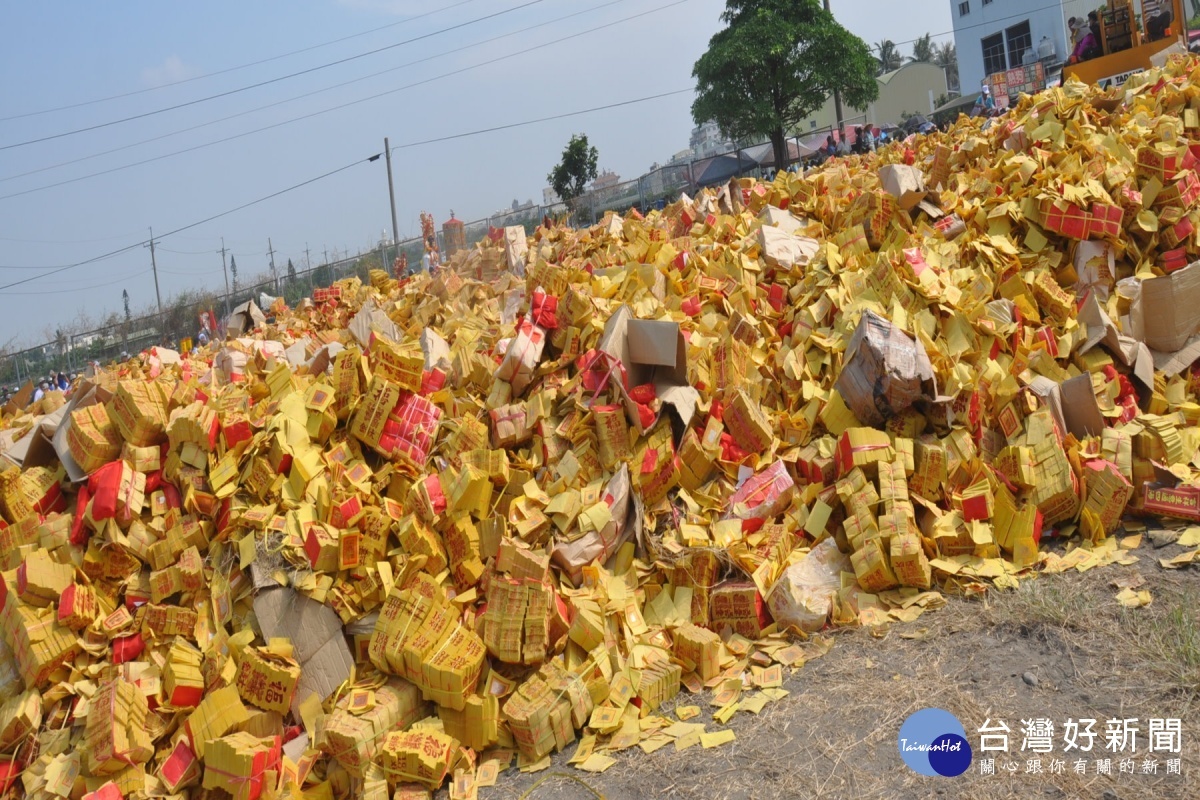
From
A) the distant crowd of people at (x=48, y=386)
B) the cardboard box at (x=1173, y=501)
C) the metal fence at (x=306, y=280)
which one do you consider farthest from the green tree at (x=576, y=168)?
the cardboard box at (x=1173, y=501)

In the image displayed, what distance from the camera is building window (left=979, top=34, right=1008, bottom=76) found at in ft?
113

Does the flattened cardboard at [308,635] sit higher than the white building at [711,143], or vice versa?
the white building at [711,143]

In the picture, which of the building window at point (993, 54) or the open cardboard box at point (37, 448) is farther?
the building window at point (993, 54)

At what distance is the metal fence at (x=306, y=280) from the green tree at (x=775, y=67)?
13.4ft

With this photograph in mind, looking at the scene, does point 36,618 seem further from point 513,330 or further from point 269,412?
point 513,330

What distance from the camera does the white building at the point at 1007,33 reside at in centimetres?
3145

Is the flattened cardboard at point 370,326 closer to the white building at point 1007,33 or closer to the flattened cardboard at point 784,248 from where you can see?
the flattened cardboard at point 784,248

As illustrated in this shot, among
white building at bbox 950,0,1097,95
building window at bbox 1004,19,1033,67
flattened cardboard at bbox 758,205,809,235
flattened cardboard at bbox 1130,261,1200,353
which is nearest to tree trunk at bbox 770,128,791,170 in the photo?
white building at bbox 950,0,1097,95

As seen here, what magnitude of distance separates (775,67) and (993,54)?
14604 millimetres

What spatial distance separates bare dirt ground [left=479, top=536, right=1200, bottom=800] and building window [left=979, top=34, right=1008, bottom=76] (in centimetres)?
3689

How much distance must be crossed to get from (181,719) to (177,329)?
19632 mm

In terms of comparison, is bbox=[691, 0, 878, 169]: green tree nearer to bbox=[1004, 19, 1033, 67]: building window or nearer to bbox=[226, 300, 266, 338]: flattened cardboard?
bbox=[1004, 19, 1033, 67]: building window

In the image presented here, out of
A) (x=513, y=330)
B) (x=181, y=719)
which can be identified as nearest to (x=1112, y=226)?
(x=513, y=330)

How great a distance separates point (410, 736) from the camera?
3342mm
